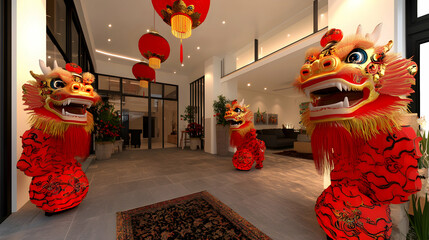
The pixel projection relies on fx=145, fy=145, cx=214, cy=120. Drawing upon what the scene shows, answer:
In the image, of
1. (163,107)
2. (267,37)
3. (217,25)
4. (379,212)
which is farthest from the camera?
(163,107)

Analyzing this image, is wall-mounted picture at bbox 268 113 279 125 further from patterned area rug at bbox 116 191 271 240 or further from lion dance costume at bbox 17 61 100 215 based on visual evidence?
lion dance costume at bbox 17 61 100 215

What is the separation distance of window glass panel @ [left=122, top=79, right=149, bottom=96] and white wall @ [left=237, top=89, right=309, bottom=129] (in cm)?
517

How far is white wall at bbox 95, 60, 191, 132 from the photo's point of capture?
20.7 feet

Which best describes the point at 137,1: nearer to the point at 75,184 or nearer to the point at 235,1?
the point at 235,1

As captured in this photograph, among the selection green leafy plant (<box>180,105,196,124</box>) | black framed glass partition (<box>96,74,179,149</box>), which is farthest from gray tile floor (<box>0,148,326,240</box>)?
green leafy plant (<box>180,105,196,124</box>)

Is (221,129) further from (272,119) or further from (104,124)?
(272,119)

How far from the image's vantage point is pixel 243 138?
3.29 m

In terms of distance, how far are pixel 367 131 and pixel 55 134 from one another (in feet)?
8.74

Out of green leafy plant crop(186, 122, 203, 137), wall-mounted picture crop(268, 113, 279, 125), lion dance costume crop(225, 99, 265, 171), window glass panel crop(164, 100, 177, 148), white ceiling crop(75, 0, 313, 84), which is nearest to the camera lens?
lion dance costume crop(225, 99, 265, 171)

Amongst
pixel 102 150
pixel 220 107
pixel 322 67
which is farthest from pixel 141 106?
pixel 322 67

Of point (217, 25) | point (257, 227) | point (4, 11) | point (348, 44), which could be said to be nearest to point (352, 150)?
point (348, 44)

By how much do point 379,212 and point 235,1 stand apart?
402 cm

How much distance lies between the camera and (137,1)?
3.25m

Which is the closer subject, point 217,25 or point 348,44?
point 348,44
